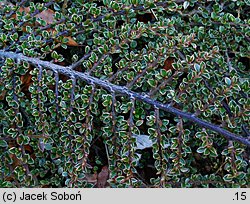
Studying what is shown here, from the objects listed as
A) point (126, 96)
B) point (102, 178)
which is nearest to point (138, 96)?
point (126, 96)

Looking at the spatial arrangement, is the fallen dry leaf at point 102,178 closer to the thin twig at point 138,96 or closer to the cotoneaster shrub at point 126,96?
the cotoneaster shrub at point 126,96

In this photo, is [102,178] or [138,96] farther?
[102,178]

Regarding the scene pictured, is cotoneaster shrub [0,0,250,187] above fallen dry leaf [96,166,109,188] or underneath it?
above

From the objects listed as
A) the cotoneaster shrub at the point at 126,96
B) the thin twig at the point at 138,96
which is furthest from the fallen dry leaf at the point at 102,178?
the thin twig at the point at 138,96

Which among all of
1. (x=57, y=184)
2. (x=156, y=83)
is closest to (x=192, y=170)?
(x=156, y=83)

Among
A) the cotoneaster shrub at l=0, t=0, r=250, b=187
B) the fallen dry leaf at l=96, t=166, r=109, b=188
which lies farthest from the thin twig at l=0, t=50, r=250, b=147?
the fallen dry leaf at l=96, t=166, r=109, b=188

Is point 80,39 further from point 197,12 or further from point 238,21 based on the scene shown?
point 238,21

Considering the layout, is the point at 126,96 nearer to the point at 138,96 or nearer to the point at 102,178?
the point at 138,96

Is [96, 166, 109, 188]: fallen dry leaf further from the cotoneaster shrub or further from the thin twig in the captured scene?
the thin twig

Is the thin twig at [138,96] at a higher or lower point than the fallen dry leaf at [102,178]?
higher
